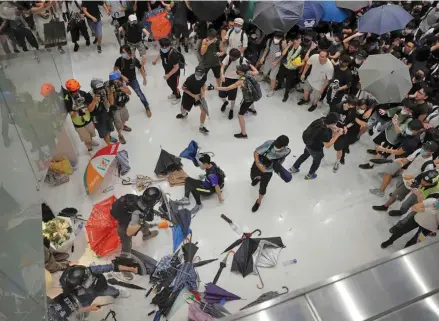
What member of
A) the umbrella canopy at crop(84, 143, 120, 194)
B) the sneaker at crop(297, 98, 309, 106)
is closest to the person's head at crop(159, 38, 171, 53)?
the umbrella canopy at crop(84, 143, 120, 194)

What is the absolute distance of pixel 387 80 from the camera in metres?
6.00

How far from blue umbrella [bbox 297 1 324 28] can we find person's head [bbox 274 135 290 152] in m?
3.80

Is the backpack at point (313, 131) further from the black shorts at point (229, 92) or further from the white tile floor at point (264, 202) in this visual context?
the black shorts at point (229, 92)

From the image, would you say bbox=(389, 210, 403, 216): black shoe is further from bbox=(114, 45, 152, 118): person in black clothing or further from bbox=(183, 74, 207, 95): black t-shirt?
bbox=(114, 45, 152, 118): person in black clothing

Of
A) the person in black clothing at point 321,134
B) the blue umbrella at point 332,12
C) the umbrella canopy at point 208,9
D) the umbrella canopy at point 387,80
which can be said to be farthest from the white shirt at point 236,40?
the person in black clothing at point 321,134

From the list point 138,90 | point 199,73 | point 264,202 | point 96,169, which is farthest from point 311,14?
point 96,169

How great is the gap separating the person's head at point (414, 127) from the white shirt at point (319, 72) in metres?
1.85

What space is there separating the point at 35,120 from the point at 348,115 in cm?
484

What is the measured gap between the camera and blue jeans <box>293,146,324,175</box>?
19.8 ft

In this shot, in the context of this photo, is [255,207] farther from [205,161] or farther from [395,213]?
[395,213]

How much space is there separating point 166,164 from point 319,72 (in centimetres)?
327

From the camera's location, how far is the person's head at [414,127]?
548 cm

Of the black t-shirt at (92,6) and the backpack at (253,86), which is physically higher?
the black t-shirt at (92,6)

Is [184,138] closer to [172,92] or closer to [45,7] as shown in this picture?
[172,92]
